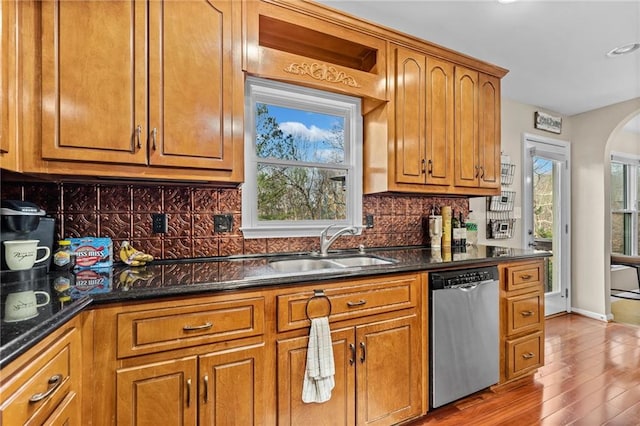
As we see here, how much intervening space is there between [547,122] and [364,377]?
12.6 ft

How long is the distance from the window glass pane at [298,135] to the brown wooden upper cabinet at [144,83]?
0.52 m

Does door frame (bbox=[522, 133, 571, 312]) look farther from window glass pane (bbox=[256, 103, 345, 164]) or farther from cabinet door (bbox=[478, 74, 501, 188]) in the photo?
window glass pane (bbox=[256, 103, 345, 164])

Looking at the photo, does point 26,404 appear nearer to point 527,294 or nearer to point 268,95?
point 268,95

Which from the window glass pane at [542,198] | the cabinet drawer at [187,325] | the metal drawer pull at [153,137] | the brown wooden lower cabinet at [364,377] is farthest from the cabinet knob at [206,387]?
the window glass pane at [542,198]

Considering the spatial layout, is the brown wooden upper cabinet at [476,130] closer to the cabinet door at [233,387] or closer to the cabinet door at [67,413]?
the cabinet door at [233,387]

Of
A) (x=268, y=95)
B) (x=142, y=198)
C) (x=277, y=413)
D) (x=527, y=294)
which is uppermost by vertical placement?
(x=268, y=95)

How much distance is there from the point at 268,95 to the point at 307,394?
1.84 metres

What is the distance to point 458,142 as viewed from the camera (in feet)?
8.27

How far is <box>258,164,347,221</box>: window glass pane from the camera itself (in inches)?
88.3

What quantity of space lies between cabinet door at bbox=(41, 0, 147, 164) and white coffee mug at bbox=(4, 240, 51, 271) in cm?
39

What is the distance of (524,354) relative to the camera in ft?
7.66

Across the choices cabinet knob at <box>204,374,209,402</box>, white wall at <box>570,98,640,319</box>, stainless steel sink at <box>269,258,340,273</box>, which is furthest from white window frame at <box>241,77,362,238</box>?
white wall at <box>570,98,640,319</box>

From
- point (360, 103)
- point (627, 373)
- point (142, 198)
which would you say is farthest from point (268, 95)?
point (627, 373)

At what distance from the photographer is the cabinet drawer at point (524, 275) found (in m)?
2.24
